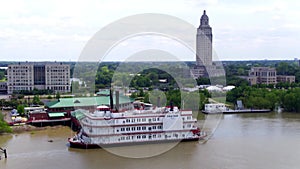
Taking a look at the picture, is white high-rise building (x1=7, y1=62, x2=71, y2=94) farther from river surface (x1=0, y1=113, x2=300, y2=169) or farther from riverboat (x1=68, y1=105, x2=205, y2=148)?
riverboat (x1=68, y1=105, x2=205, y2=148)

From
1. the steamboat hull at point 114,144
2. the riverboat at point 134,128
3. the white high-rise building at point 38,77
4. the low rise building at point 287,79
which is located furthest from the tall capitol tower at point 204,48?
the steamboat hull at point 114,144

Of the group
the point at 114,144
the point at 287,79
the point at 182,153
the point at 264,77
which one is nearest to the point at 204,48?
the point at 264,77

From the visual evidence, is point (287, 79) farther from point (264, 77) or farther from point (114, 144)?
point (114, 144)

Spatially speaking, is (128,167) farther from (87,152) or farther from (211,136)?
(211,136)

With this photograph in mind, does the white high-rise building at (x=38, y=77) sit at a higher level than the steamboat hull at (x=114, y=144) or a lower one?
higher

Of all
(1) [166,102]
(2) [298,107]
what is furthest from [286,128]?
(1) [166,102]

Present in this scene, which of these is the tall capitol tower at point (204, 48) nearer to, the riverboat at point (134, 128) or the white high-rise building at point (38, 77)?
the white high-rise building at point (38, 77)

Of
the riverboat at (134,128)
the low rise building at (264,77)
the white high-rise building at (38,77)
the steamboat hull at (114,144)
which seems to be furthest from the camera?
the low rise building at (264,77)
